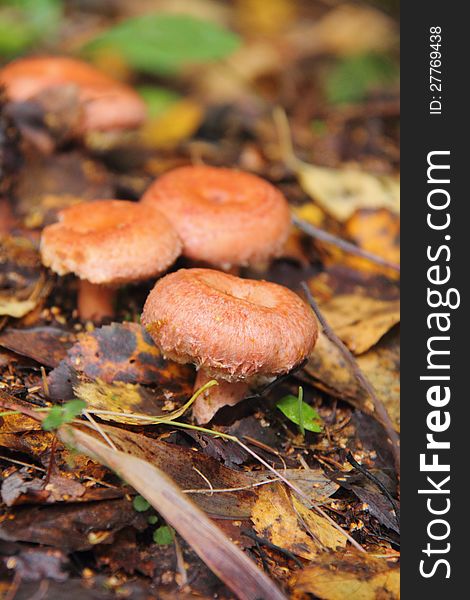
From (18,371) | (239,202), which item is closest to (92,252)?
(18,371)

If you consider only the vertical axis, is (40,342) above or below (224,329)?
below

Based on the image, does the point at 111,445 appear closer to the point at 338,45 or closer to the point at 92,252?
the point at 92,252

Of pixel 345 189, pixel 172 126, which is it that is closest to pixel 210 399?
pixel 345 189

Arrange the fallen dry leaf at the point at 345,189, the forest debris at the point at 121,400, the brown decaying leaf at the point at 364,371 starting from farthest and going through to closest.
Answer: the fallen dry leaf at the point at 345,189 → the brown decaying leaf at the point at 364,371 → the forest debris at the point at 121,400

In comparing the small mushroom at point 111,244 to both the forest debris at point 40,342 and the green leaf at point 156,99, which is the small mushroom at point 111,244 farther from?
the green leaf at point 156,99

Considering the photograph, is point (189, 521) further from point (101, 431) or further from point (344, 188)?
point (344, 188)

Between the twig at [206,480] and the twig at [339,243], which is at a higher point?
the twig at [339,243]

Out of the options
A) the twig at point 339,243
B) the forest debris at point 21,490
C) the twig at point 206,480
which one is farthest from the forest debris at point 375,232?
the forest debris at point 21,490
